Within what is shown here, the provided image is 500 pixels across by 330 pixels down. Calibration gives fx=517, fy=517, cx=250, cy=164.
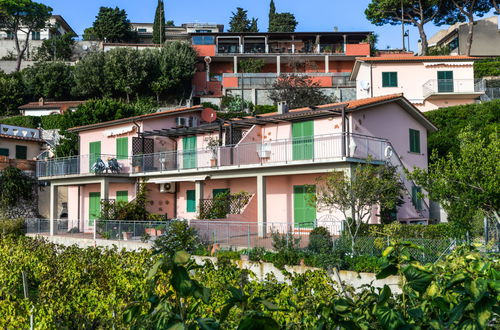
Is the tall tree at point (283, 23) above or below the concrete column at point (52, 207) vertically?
above

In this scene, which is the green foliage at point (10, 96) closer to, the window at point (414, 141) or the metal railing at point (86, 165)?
the metal railing at point (86, 165)

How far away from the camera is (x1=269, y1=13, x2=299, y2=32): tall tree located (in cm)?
7612

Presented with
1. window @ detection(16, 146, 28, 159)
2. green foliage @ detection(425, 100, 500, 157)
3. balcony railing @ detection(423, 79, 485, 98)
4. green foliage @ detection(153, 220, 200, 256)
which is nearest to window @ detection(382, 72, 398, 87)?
balcony railing @ detection(423, 79, 485, 98)

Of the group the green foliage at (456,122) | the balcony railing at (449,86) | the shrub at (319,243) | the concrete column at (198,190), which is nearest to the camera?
the shrub at (319,243)

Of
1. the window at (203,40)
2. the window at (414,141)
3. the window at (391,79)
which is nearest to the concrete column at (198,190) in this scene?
the window at (414,141)

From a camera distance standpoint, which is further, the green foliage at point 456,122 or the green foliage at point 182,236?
the green foliage at point 456,122

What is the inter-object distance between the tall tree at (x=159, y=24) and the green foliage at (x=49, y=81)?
17.6 m

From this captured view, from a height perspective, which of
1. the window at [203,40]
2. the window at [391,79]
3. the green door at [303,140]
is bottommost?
the green door at [303,140]

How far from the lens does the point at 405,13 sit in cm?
5791

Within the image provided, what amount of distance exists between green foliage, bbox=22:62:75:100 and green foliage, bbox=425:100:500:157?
40081 mm

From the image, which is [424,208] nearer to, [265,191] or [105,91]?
[265,191]

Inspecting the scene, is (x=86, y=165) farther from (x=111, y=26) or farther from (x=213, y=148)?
(x=111, y=26)

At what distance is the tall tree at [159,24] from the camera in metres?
73.8

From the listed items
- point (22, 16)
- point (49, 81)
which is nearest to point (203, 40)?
point (49, 81)
